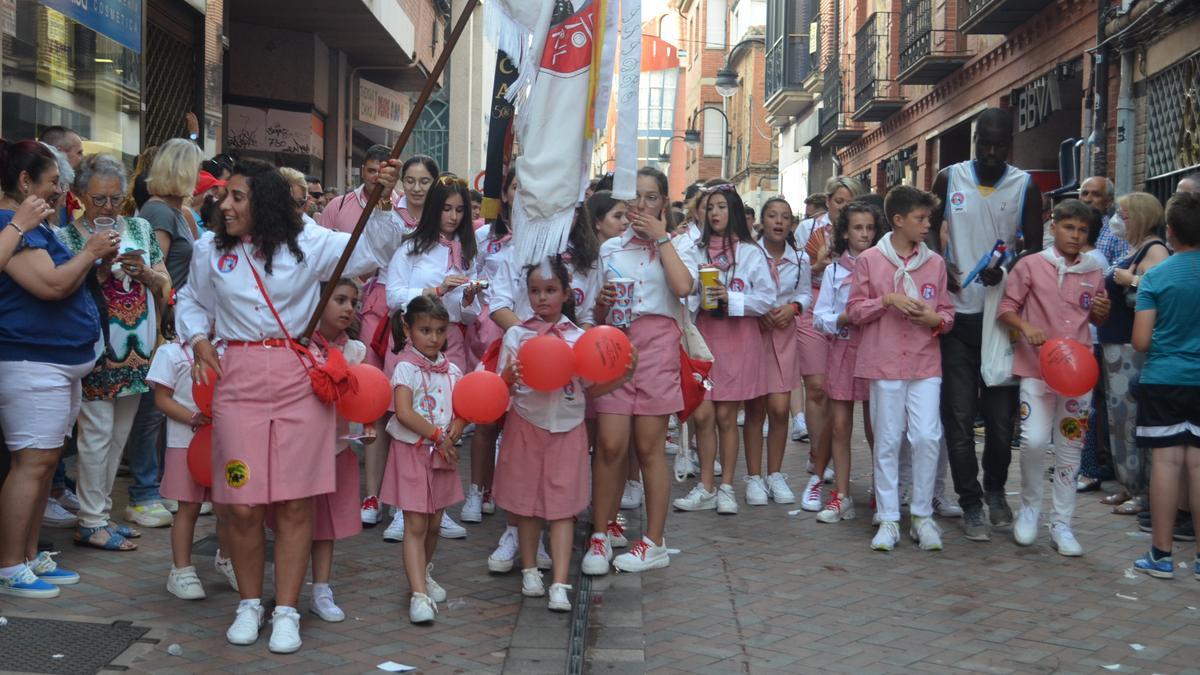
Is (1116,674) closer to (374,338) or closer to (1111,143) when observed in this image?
(374,338)

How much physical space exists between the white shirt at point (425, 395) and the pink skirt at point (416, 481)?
55 millimetres

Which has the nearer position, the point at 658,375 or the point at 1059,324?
the point at 658,375

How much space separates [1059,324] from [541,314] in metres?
3.00

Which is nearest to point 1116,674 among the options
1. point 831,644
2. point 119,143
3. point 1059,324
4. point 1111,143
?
point 831,644

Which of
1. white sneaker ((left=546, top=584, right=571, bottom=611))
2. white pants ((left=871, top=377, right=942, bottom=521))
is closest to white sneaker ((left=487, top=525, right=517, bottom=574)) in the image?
white sneaker ((left=546, top=584, right=571, bottom=611))

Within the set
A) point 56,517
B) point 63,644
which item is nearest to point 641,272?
point 63,644

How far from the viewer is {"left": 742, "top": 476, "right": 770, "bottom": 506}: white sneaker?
8773mm

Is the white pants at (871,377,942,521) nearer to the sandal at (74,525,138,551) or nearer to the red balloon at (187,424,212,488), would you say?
the red balloon at (187,424,212,488)

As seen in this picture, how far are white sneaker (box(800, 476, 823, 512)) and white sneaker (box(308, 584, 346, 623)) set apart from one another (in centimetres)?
371

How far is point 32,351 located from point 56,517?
177 centimetres

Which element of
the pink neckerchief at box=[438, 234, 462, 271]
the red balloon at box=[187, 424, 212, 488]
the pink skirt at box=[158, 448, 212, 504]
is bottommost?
the pink skirt at box=[158, 448, 212, 504]

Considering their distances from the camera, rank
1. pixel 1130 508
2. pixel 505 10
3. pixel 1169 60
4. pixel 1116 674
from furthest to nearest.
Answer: pixel 1169 60 → pixel 1130 508 → pixel 505 10 → pixel 1116 674

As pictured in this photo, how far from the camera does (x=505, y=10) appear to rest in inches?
249

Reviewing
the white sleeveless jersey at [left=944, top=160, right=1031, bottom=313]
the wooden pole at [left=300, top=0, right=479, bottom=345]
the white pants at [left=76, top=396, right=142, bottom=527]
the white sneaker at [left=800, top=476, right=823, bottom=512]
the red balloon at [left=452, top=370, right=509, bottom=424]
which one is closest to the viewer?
the wooden pole at [left=300, top=0, right=479, bottom=345]
